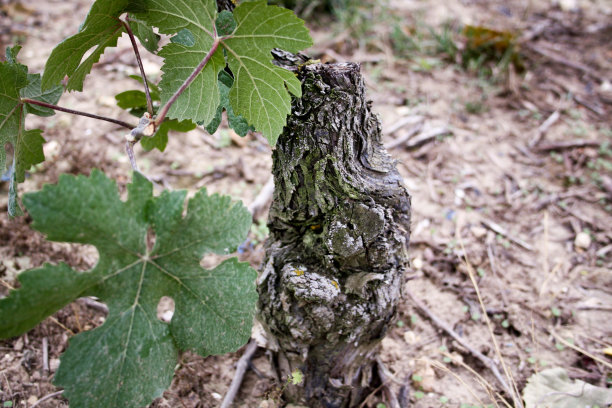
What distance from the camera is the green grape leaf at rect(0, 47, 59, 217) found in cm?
127

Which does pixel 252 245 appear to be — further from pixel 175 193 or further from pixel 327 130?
pixel 175 193

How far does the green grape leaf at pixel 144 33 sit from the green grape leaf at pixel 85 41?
5 centimetres

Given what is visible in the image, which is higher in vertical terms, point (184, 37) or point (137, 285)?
point (184, 37)

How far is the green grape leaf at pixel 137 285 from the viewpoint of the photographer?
0.97 m

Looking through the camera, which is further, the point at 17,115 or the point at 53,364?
the point at 53,364

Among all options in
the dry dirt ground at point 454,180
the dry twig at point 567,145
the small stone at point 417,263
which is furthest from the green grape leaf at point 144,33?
the dry twig at point 567,145

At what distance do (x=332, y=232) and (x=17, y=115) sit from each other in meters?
1.10

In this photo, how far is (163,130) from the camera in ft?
5.49

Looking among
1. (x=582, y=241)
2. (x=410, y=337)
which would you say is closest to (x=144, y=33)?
(x=410, y=337)

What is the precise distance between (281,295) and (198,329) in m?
0.45

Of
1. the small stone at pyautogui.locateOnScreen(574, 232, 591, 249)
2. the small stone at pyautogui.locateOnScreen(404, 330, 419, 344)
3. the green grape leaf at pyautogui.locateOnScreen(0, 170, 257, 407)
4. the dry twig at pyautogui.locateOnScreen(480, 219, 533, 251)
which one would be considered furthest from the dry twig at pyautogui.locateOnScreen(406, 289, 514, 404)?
the green grape leaf at pyautogui.locateOnScreen(0, 170, 257, 407)

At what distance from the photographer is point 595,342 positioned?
7.18 feet

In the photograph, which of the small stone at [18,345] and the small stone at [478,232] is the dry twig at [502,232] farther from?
the small stone at [18,345]

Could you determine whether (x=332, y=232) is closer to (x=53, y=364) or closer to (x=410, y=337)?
Result: (x=410, y=337)
